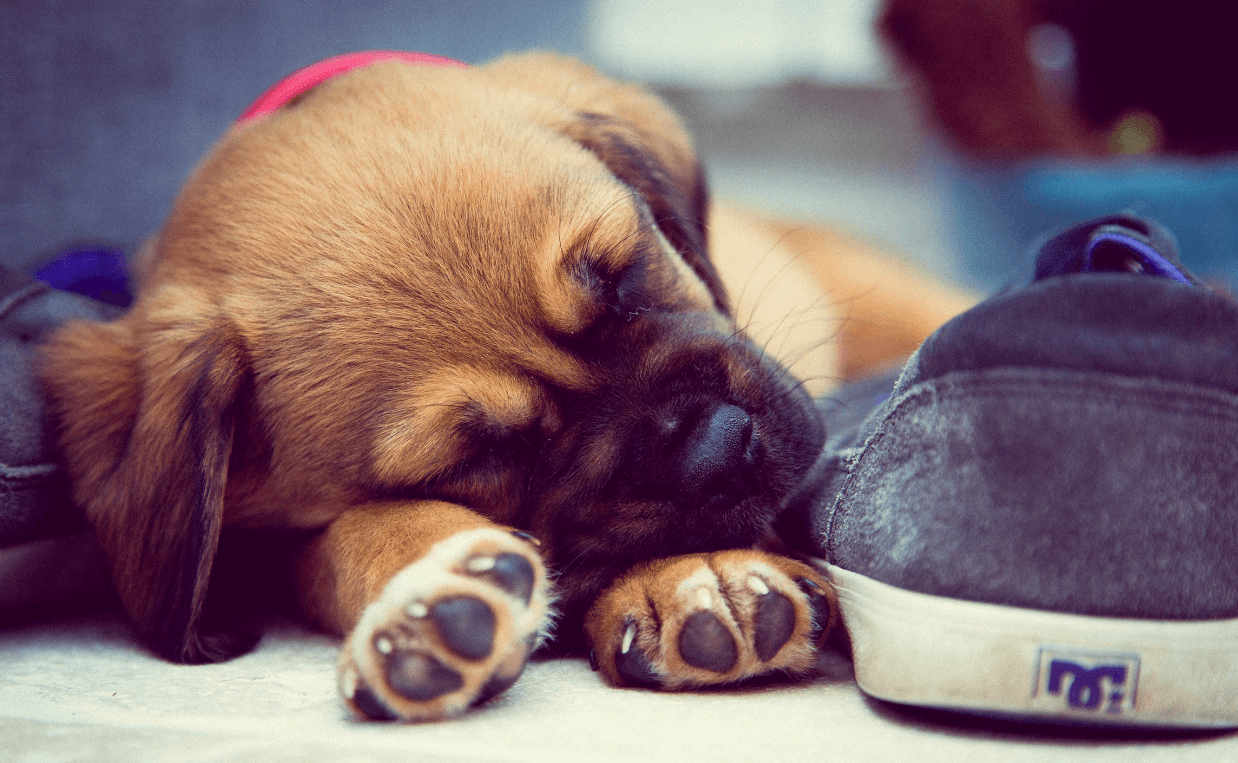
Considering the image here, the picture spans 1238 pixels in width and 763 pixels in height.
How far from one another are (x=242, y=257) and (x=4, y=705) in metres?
0.86

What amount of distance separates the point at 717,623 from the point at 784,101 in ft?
20.8

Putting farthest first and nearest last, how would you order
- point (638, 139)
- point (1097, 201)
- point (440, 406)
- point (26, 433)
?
point (1097, 201) < point (638, 139) < point (26, 433) < point (440, 406)

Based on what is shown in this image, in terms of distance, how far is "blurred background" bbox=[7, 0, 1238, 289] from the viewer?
283cm

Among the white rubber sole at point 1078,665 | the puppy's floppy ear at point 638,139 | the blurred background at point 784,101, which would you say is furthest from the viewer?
the blurred background at point 784,101

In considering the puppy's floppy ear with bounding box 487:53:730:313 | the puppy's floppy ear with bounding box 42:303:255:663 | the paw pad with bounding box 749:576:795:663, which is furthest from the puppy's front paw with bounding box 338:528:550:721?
the puppy's floppy ear with bounding box 487:53:730:313

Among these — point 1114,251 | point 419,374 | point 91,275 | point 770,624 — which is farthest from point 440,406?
point 91,275

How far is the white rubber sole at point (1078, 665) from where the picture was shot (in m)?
1.15

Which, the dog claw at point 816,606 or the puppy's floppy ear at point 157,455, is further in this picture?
the puppy's floppy ear at point 157,455

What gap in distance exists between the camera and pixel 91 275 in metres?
2.51

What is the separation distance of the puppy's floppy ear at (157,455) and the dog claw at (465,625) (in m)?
0.62

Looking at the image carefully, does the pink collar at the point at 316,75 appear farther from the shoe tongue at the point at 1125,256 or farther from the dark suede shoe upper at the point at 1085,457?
the dark suede shoe upper at the point at 1085,457

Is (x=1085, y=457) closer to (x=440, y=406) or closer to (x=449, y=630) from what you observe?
(x=449, y=630)

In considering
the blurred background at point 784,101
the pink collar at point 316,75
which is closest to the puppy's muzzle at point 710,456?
the pink collar at point 316,75

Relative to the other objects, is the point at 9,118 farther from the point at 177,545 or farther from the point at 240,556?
the point at 177,545
